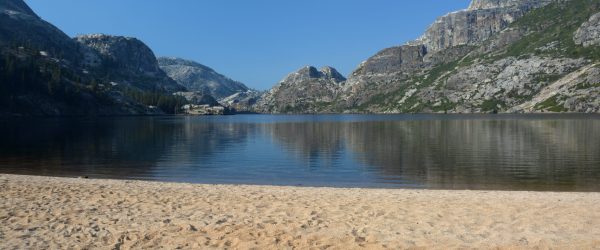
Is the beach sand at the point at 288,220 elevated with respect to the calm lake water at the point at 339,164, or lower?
elevated

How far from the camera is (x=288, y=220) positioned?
2159 cm

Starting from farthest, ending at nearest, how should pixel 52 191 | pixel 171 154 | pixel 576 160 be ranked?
pixel 171 154, pixel 576 160, pixel 52 191

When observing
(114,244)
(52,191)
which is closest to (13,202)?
(52,191)

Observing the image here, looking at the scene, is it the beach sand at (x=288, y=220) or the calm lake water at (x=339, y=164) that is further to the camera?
the calm lake water at (x=339, y=164)

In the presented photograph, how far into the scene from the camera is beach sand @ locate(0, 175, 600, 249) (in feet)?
59.0

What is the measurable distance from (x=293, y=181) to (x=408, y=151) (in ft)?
112

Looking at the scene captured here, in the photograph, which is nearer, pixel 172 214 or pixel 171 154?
pixel 172 214

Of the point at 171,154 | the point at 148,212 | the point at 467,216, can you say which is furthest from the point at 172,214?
the point at 171,154

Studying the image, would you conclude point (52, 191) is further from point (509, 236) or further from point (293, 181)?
point (509, 236)

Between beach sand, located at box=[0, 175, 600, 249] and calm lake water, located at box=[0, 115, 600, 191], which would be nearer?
beach sand, located at box=[0, 175, 600, 249]

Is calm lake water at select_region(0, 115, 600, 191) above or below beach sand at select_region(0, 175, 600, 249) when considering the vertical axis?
below

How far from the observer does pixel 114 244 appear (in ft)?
58.4

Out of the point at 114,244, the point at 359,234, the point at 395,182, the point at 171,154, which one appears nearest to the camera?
the point at 114,244

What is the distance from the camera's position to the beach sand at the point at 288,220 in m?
18.0
